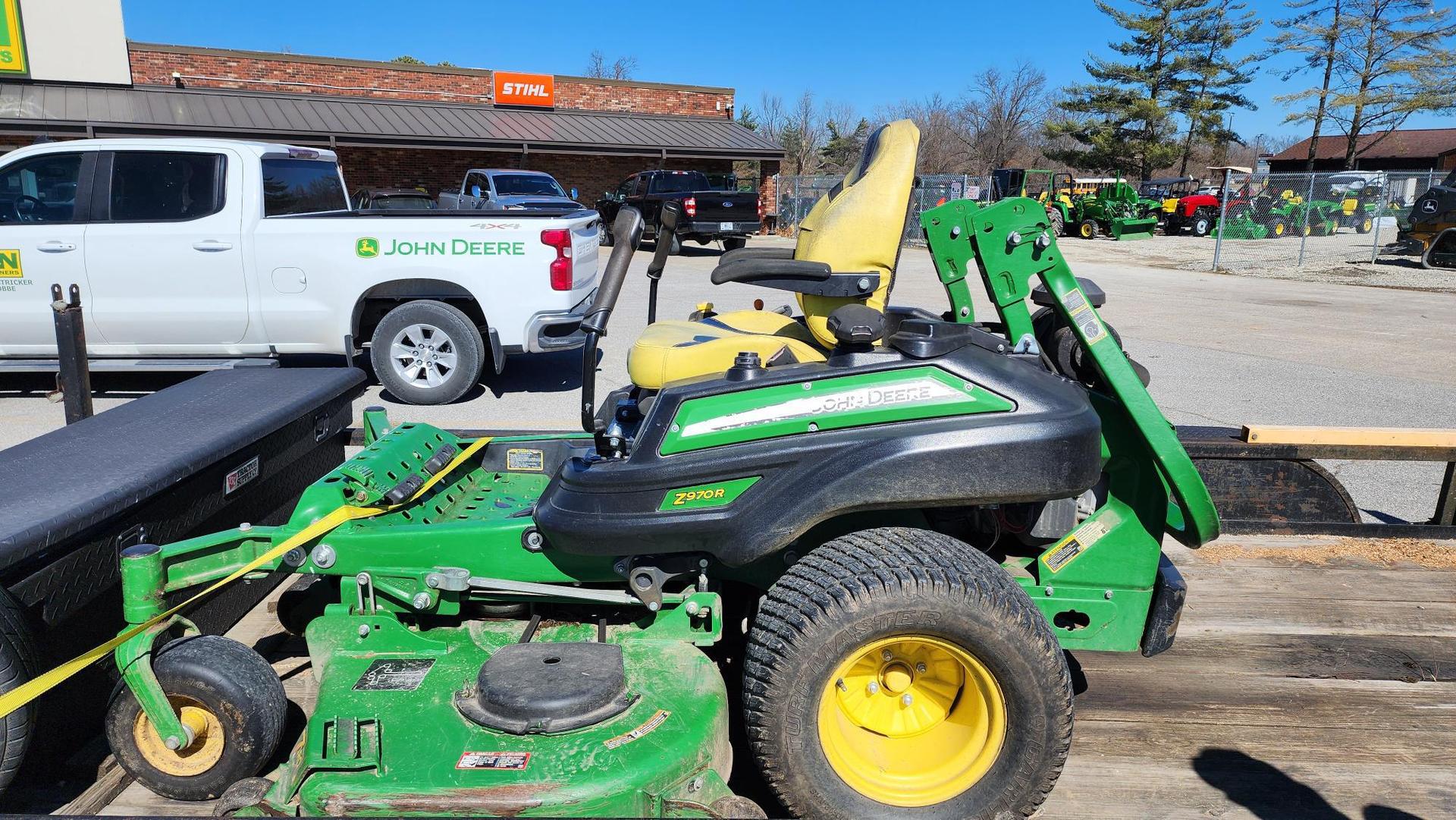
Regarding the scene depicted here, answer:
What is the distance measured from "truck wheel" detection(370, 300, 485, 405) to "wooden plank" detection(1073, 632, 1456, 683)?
5449mm

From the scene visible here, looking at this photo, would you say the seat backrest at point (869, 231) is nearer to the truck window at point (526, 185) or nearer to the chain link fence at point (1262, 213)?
the truck window at point (526, 185)

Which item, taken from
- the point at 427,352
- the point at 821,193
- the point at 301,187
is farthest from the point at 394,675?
the point at 821,193

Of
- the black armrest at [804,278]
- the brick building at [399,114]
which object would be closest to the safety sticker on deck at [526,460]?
the black armrest at [804,278]

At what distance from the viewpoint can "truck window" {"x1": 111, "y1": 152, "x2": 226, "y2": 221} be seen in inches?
293

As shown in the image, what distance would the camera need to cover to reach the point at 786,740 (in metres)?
2.45

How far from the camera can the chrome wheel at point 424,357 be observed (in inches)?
305

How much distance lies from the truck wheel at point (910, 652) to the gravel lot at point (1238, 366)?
4280mm

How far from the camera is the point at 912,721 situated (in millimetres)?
2648

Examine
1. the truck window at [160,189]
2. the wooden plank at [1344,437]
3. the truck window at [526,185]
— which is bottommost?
the wooden plank at [1344,437]

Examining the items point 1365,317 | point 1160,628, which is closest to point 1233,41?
point 1365,317

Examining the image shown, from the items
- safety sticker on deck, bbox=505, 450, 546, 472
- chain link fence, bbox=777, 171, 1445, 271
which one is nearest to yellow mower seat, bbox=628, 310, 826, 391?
safety sticker on deck, bbox=505, 450, 546, 472

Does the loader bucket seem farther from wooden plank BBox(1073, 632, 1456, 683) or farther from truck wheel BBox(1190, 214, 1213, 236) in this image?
wooden plank BBox(1073, 632, 1456, 683)

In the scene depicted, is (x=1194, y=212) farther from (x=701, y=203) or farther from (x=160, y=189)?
(x=160, y=189)

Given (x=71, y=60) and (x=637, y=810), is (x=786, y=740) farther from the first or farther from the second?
(x=71, y=60)
